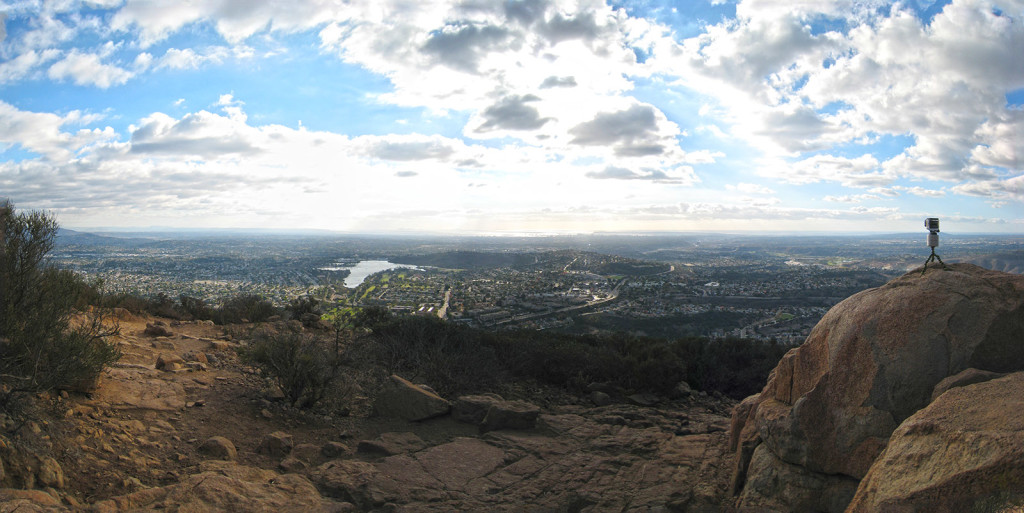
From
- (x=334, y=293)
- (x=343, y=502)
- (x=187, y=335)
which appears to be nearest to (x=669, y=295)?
(x=334, y=293)

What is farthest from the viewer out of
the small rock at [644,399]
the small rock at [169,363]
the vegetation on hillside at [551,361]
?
the vegetation on hillside at [551,361]

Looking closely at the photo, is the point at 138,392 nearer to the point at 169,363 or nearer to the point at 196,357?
the point at 169,363

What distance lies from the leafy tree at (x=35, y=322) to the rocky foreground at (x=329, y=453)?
1.38 feet

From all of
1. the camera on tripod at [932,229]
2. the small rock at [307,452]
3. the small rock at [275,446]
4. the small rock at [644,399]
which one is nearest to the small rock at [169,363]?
the small rock at [275,446]

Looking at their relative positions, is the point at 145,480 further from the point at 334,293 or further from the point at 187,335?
the point at 334,293

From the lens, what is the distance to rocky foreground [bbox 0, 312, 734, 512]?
4.98m

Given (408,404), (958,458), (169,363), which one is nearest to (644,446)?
(408,404)

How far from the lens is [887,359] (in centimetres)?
514

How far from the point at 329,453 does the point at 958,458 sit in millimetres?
6962

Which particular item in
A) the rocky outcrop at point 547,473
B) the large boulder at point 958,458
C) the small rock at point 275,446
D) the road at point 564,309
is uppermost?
the large boulder at point 958,458

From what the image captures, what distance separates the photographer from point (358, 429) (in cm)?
806

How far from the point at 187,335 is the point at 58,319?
667 cm

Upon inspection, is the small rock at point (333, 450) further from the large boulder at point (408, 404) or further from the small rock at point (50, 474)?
the small rock at point (50, 474)

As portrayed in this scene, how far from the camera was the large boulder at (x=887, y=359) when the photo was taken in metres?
4.96
